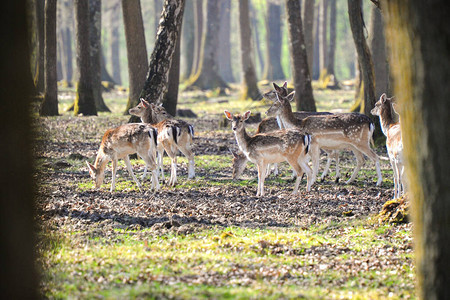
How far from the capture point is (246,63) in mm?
29141

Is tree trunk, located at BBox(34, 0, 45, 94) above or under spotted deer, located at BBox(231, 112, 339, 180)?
above

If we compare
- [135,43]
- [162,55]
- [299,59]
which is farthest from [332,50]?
[162,55]

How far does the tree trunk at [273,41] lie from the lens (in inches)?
1937

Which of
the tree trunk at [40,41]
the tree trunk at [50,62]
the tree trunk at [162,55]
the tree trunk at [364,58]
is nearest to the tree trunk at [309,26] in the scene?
the tree trunk at [40,41]

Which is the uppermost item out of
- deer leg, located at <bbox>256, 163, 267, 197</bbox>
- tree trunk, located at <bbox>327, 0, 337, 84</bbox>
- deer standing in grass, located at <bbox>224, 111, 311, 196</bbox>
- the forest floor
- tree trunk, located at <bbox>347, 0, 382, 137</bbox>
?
tree trunk, located at <bbox>327, 0, 337, 84</bbox>

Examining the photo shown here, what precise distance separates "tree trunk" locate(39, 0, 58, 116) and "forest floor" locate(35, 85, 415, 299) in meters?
7.88

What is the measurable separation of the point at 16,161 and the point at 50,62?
16.2 meters

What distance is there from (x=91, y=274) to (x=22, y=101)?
1.89m

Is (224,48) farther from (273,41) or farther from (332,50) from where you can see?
(332,50)

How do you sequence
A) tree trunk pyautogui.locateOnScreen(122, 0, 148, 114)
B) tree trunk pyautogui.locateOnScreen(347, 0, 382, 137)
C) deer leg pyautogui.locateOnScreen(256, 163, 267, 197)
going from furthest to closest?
tree trunk pyautogui.locateOnScreen(122, 0, 148, 114) → tree trunk pyautogui.locateOnScreen(347, 0, 382, 137) → deer leg pyautogui.locateOnScreen(256, 163, 267, 197)

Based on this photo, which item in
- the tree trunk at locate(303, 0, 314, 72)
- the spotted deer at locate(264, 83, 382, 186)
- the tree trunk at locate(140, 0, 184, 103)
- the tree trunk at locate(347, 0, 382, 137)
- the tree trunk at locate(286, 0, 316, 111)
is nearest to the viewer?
the spotted deer at locate(264, 83, 382, 186)

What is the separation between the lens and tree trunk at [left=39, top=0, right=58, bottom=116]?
1969 centimetres

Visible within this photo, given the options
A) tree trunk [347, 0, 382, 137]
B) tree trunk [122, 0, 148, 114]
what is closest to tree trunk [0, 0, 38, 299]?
tree trunk [347, 0, 382, 137]

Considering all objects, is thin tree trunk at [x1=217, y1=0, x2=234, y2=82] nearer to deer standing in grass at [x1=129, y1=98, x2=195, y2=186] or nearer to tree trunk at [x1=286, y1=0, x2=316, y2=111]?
tree trunk at [x1=286, y1=0, x2=316, y2=111]
